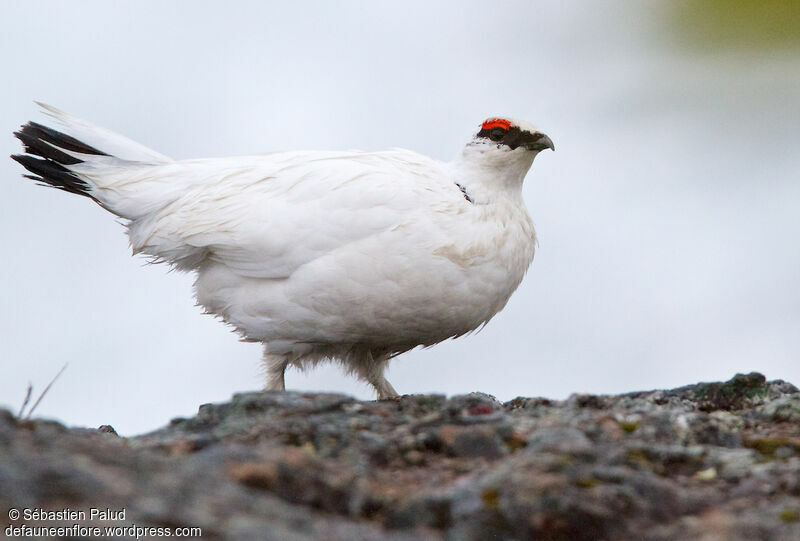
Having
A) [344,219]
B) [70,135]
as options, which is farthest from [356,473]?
[70,135]

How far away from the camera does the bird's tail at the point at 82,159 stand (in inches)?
296

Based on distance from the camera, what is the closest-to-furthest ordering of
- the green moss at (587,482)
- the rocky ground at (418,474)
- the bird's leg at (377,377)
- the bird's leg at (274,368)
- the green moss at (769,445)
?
the rocky ground at (418,474), the green moss at (587,482), the green moss at (769,445), the bird's leg at (274,368), the bird's leg at (377,377)

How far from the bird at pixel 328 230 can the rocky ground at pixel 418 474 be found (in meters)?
1.91

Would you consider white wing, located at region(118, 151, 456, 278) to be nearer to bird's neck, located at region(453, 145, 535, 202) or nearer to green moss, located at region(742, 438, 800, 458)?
bird's neck, located at region(453, 145, 535, 202)

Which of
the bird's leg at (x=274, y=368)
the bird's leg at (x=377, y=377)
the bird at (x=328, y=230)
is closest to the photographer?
the bird at (x=328, y=230)

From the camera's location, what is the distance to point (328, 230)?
6535 mm

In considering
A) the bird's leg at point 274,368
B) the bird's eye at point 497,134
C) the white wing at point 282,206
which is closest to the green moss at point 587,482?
the white wing at point 282,206

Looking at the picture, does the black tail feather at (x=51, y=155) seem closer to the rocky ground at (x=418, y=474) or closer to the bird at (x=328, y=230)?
the bird at (x=328, y=230)

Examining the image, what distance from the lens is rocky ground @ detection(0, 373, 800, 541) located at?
2754 millimetres

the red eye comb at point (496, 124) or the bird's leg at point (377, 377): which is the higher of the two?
the red eye comb at point (496, 124)

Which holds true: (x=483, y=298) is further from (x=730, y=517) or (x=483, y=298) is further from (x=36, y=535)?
(x=36, y=535)

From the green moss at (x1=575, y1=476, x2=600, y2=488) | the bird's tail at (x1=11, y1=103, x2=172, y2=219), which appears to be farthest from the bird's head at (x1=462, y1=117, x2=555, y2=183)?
the green moss at (x1=575, y1=476, x2=600, y2=488)

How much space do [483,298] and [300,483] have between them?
362 centimetres

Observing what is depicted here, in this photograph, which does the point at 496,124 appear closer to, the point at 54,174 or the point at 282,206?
the point at 282,206
